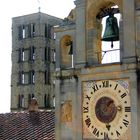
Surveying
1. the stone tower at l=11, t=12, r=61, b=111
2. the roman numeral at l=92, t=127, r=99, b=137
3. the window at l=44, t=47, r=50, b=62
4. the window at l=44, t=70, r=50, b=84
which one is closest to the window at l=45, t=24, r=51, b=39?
the stone tower at l=11, t=12, r=61, b=111

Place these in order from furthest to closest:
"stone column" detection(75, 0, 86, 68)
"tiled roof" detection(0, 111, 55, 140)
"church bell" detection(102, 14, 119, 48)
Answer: "tiled roof" detection(0, 111, 55, 140), "church bell" detection(102, 14, 119, 48), "stone column" detection(75, 0, 86, 68)

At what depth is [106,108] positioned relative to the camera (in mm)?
17859

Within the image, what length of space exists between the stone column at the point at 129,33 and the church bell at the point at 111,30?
1.40 metres

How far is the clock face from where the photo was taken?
56.7ft

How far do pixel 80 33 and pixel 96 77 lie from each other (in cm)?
193

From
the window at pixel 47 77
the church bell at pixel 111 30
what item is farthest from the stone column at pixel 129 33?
the window at pixel 47 77

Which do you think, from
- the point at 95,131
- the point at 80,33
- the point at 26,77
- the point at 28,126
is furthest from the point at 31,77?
the point at 95,131

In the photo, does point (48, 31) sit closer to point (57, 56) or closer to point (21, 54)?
point (21, 54)

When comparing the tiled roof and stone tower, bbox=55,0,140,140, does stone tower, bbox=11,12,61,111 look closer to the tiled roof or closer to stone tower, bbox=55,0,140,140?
the tiled roof

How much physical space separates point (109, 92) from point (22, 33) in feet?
231

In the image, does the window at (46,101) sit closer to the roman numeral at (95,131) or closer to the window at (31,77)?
the window at (31,77)

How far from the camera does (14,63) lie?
88.4m

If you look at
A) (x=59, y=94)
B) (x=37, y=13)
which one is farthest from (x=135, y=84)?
(x=37, y=13)

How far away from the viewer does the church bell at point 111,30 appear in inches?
744
